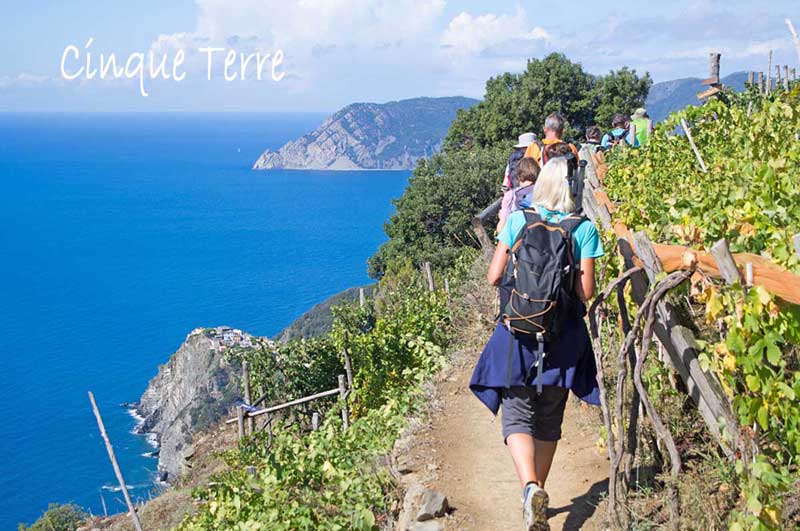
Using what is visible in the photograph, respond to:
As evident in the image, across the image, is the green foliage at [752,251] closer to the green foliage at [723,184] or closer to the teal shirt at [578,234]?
the green foliage at [723,184]

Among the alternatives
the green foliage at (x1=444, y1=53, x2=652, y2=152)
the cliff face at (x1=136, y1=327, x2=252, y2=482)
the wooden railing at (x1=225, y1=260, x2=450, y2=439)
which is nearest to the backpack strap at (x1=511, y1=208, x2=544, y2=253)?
the wooden railing at (x1=225, y1=260, x2=450, y2=439)

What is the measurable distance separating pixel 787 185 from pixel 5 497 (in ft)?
211

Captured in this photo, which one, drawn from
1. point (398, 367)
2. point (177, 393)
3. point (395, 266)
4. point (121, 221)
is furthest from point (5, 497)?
point (121, 221)

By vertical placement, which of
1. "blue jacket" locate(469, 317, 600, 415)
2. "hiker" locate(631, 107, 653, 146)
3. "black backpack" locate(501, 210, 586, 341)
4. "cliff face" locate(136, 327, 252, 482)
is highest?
"hiker" locate(631, 107, 653, 146)

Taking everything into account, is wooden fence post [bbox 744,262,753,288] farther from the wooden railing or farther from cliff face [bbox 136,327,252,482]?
cliff face [bbox 136,327,252,482]

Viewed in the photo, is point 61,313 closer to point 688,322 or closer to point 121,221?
point 121,221

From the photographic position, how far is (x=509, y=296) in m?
3.77

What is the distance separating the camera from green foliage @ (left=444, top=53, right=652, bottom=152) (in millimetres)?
37809

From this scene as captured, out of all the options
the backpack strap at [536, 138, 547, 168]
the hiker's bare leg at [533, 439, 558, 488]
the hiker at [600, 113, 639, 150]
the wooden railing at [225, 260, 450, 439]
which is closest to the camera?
the hiker's bare leg at [533, 439, 558, 488]

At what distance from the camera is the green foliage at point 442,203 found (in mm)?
32406

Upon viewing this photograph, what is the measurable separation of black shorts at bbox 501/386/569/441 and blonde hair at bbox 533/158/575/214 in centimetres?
88

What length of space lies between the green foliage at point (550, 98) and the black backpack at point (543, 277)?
3445 cm

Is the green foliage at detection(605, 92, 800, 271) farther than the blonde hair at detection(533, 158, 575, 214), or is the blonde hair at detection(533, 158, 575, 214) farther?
the green foliage at detection(605, 92, 800, 271)

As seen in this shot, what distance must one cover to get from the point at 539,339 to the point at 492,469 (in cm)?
205
